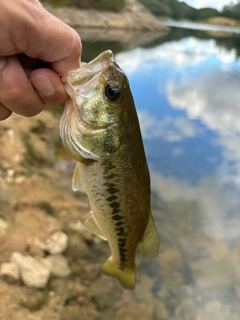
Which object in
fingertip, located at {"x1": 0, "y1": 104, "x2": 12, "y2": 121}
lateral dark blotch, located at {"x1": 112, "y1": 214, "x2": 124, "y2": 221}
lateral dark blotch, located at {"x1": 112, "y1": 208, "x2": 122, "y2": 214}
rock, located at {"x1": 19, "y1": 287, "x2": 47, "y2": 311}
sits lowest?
rock, located at {"x1": 19, "y1": 287, "x2": 47, "y2": 311}

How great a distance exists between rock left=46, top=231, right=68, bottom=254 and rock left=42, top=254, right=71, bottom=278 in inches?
3.3

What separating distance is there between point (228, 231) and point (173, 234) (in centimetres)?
127

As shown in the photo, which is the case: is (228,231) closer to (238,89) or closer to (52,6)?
(238,89)

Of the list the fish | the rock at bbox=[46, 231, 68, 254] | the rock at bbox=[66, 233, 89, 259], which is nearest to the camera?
the fish

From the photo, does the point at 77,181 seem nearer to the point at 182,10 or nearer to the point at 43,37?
the point at 43,37

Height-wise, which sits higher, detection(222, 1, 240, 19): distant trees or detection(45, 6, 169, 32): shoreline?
detection(45, 6, 169, 32): shoreline

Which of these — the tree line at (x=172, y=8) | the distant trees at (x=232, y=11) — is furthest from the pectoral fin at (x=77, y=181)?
the distant trees at (x=232, y=11)

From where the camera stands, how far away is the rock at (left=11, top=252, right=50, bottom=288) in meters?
3.94

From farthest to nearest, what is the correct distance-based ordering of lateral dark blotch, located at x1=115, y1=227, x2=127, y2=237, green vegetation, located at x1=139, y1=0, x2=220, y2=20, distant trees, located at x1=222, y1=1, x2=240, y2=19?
distant trees, located at x1=222, y1=1, x2=240, y2=19, green vegetation, located at x1=139, y1=0, x2=220, y2=20, lateral dark blotch, located at x1=115, y1=227, x2=127, y2=237

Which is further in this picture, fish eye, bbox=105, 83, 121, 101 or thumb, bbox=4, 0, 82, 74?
fish eye, bbox=105, 83, 121, 101

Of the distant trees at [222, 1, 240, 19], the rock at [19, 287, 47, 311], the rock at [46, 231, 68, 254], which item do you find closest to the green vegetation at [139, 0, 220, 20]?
the distant trees at [222, 1, 240, 19]

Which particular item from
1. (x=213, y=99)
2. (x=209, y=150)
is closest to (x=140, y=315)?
(x=209, y=150)

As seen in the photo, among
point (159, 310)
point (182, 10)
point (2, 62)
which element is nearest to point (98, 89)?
point (2, 62)

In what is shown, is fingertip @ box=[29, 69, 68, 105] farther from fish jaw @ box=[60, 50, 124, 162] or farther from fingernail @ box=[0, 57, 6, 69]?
fingernail @ box=[0, 57, 6, 69]
